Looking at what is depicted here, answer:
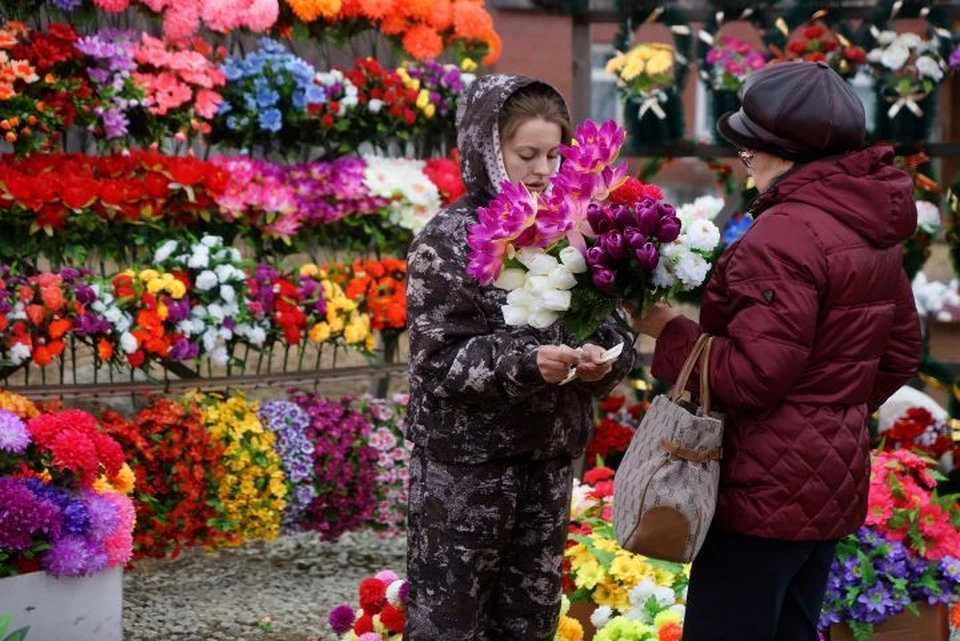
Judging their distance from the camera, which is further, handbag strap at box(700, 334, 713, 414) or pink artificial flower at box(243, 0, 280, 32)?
pink artificial flower at box(243, 0, 280, 32)

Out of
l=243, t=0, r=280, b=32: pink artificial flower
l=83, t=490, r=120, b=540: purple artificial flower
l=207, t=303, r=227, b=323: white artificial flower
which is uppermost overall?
l=243, t=0, r=280, b=32: pink artificial flower

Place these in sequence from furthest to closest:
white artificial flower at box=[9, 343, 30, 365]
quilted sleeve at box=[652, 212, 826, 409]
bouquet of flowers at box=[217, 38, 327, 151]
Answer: bouquet of flowers at box=[217, 38, 327, 151], white artificial flower at box=[9, 343, 30, 365], quilted sleeve at box=[652, 212, 826, 409]

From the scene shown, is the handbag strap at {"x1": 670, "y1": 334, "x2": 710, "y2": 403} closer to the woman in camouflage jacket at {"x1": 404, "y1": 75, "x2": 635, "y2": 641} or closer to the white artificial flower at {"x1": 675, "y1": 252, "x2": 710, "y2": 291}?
the white artificial flower at {"x1": 675, "y1": 252, "x2": 710, "y2": 291}

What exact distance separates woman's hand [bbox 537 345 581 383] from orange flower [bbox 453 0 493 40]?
11.5 feet

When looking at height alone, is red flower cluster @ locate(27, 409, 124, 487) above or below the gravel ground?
above

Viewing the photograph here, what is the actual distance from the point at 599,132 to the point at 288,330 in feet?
9.29

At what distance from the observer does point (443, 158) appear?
240 inches

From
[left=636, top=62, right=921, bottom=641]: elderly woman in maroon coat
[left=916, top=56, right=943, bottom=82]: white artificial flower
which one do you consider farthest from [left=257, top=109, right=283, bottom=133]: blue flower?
[left=636, top=62, right=921, bottom=641]: elderly woman in maroon coat

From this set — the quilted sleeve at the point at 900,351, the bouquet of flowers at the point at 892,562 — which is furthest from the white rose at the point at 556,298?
the bouquet of flowers at the point at 892,562

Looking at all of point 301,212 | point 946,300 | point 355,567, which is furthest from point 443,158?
point 946,300

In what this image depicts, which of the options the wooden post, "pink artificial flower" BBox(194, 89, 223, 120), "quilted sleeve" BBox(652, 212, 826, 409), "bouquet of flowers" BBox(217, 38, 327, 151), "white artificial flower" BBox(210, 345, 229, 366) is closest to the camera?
"quilted sleeve" BBox(652, 212, 826, 409)

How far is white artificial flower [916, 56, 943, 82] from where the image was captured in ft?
20.0

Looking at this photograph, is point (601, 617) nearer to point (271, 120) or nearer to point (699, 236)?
point (699, 236)

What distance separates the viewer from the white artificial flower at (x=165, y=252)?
5027 mm
